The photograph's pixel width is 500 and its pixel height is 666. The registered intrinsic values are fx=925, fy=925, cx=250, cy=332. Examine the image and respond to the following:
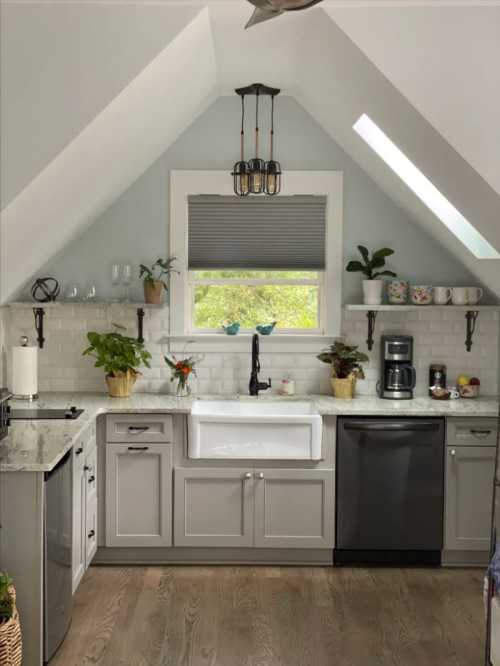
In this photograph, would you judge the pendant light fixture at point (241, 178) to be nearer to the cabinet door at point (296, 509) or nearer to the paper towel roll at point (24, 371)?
the paper towel roll at point (24, 371)

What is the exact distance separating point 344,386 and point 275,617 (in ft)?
5.27

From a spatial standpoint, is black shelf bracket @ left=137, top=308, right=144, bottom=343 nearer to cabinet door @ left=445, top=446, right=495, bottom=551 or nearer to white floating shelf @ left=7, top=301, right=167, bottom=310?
white floating shelf @ left=7, top=301, right=167, bottom=310

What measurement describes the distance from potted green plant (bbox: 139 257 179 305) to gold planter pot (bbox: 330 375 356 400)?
1.20m

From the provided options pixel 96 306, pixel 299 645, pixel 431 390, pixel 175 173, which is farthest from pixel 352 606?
pixel 175 173

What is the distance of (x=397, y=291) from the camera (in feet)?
18.7

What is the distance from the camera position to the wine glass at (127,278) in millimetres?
5645

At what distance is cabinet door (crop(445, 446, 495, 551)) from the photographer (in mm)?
5250

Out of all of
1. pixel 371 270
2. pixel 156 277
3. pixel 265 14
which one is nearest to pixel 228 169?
pixel 156 277

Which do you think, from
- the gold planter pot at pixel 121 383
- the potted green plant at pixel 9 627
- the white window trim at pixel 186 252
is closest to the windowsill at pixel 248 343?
the white window trim at pixel 186 252

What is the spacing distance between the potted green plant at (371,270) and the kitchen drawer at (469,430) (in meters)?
0.91

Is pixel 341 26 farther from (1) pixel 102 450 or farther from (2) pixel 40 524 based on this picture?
(1) pixel 102 450

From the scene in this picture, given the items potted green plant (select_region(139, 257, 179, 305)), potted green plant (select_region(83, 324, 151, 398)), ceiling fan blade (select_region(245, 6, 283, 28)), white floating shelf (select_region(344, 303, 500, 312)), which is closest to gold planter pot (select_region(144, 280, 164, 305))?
potted green plant (select_region(139, 257, 179, 305))

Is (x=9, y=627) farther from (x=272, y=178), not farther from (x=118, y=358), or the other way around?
(x=272, y=178)

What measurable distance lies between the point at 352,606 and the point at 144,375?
1992 millimetres
